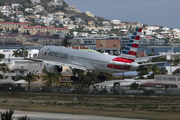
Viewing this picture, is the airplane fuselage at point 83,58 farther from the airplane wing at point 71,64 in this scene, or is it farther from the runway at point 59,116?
the runway at point 59,116

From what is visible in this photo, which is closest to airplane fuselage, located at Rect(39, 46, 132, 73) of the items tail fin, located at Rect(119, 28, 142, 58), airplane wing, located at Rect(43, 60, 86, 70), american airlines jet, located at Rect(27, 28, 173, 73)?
american airlines jet, located at Rect(27, 28, 173, 73)

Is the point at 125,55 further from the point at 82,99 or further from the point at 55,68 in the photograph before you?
the point at 82,99

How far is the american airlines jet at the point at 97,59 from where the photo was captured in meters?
60.4

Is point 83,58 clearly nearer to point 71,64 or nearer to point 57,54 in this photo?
point 71,64

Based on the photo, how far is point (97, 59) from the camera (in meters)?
63.5

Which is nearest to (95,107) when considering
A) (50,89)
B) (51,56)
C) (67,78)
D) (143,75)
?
(51,56)

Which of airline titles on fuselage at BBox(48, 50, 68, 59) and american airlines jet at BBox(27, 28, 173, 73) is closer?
american airlines jet at BBox(27, 28, 173, 73)

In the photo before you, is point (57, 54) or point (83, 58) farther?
point (57, 54)

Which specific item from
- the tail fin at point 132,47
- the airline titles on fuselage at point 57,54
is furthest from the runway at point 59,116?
the airline titles on fuselage at point 57,54

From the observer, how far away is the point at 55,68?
227ft

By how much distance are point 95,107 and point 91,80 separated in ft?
124

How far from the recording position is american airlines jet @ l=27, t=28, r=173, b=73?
198 ft

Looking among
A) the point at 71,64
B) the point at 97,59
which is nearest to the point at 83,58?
the point at 71,64

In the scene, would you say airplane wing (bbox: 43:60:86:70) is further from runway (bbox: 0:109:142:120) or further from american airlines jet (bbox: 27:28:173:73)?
runway (bbox: 0:109:142:120)
